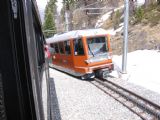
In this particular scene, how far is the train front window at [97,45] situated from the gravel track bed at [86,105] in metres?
2.40

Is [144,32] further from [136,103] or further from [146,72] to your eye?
[136,103]

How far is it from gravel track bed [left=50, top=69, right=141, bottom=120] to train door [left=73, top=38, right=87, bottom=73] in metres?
2.02

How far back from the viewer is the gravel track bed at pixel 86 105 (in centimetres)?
867

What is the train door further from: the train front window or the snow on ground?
the snow on ground

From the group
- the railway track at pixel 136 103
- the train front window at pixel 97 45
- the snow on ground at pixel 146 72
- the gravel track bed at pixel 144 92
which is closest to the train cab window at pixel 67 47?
the train front window at pixel 97 45

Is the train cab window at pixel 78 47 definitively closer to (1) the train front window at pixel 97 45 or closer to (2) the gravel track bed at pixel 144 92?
(1) the train front window at pixel 97 45

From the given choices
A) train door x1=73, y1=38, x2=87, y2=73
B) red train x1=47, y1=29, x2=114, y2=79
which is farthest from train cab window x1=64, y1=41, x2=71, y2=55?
train door x1=73, y1=38, x2=87, y2=73

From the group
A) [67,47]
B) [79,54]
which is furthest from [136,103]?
[67,47]

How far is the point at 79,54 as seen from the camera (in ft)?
51.4

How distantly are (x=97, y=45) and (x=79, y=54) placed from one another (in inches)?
41.5

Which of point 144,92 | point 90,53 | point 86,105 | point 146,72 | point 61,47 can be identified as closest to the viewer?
point 86,105

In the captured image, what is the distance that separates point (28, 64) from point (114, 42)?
33.2m

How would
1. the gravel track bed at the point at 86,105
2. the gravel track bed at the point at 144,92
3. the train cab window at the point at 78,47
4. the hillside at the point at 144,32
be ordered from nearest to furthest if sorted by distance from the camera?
the gravel track bed at the point at 86,105 → the gravel track bed at the point at 144,92 → the train cab window at the point at 78,47 → the hillside at the point at 144,32

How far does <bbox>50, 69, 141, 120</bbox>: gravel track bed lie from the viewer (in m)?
8.67
